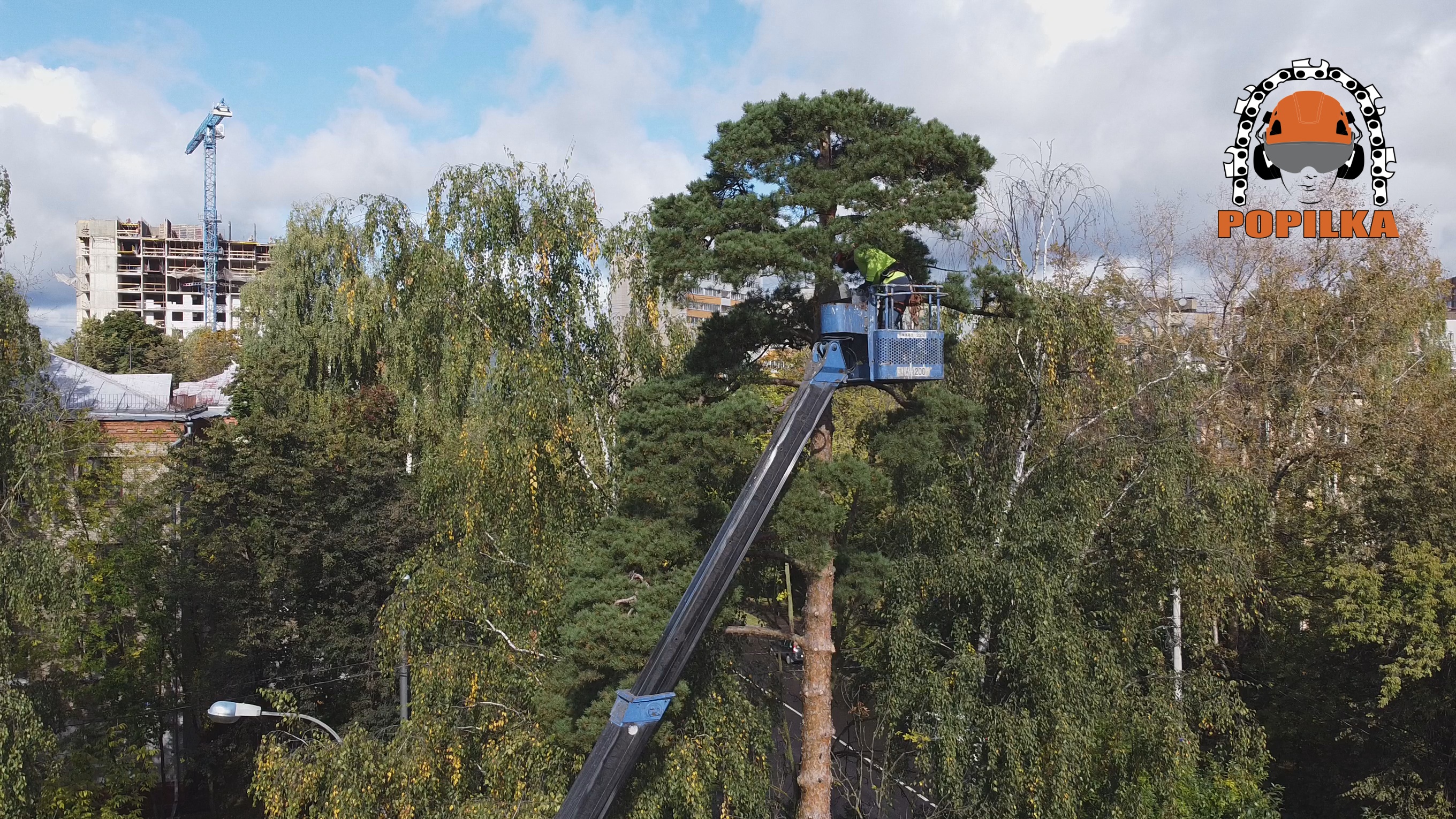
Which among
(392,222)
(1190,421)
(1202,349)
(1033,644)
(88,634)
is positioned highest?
(392,222)

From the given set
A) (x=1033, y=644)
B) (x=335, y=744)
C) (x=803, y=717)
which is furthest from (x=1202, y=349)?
(x=335, y=744)

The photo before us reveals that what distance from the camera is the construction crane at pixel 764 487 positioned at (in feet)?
30.8

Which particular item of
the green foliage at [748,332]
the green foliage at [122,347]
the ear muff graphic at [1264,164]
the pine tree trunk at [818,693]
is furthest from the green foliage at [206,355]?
the ear muff graphic at [1264,164]

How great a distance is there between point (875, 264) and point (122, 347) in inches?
2365

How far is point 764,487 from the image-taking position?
1014 centimetres

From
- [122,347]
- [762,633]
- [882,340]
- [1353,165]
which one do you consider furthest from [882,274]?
[122,347]

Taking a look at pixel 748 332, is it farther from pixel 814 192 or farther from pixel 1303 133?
pixel 1303 133

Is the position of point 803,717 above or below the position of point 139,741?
above

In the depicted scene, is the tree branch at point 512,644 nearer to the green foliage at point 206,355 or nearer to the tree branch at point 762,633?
the tree branch at point 762,633

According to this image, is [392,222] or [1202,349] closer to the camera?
[392,222]

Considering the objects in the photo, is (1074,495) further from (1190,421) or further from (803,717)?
(803,717)

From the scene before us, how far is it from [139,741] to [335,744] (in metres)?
9.06

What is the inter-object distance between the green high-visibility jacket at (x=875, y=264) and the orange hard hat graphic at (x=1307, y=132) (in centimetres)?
1009

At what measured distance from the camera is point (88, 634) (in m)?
20.0
